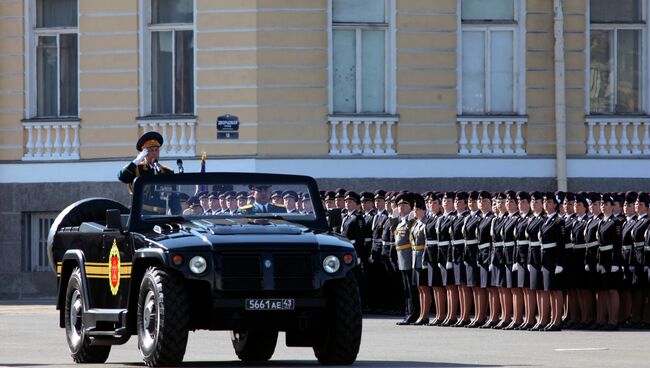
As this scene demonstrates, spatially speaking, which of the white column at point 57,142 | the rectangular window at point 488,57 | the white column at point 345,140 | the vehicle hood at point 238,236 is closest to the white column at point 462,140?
the rectangular window at point 488,57

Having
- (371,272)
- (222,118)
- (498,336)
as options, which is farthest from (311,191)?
(222,118)

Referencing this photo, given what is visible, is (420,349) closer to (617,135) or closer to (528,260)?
(528,260)

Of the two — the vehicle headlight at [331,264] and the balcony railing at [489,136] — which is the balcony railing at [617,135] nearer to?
the balcony railing at [489,136]

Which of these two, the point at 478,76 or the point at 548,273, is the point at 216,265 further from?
the point at 478,76

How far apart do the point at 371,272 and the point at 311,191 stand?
10.6 m

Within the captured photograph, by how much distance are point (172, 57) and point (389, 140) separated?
4.02 metres

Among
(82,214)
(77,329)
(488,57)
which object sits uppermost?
(488,57)

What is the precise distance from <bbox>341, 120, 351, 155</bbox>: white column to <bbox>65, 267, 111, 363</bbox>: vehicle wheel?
1353 centimetres

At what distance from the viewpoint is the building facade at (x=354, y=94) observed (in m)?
32.4

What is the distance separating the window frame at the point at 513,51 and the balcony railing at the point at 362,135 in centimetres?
129

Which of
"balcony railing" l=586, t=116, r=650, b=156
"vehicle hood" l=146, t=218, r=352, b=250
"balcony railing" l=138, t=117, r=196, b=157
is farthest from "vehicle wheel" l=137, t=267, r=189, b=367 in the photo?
"balcony railing" l=586, t=116, r=650, b=156

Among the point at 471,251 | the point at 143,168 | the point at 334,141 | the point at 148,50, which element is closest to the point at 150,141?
the point at 143,168

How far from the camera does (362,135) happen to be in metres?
32.7

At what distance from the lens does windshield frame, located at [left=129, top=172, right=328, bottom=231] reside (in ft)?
60.0
